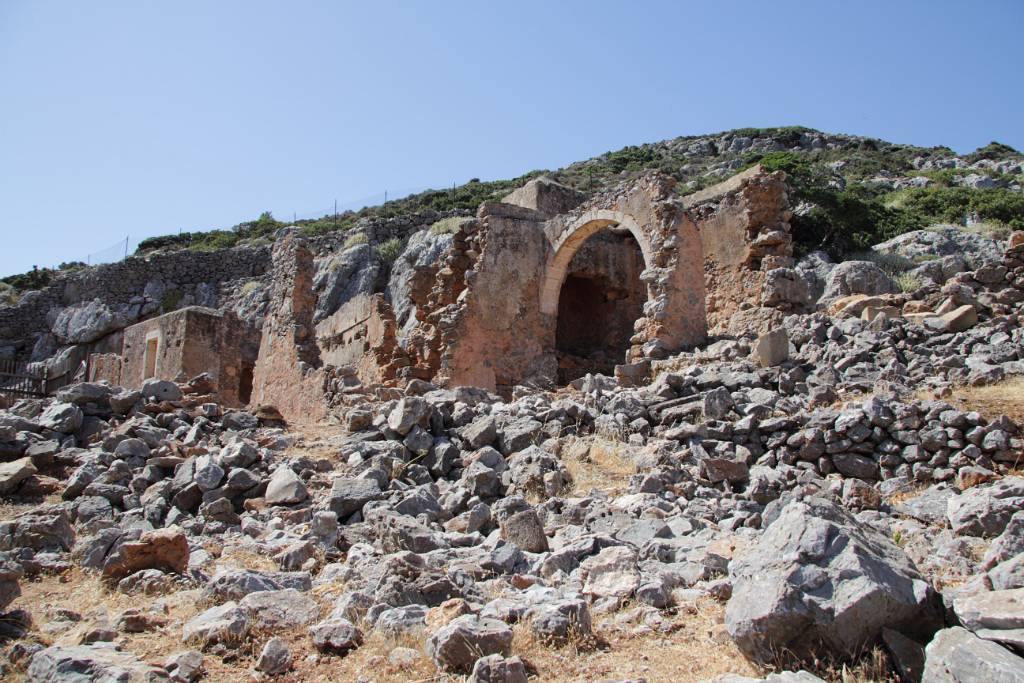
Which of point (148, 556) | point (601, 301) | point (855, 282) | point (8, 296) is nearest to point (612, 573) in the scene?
point (148, 556)

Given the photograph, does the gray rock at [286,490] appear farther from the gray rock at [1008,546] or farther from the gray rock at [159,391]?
the gray rock at [1008,546]

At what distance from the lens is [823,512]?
11.4ft

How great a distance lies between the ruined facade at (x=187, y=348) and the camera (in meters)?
14.2

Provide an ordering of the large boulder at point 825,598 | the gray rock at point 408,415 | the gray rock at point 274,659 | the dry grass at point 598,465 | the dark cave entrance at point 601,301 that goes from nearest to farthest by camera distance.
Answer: the large boulder at point 825,598
the gray rock at point 274,659
the dry grass at point 598,465
the gray rock at point 408,415
the dark cave entrance at point 601,301

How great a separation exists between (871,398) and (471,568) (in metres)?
4.38

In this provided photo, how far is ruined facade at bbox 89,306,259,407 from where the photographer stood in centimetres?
1423

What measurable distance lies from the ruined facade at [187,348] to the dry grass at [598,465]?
27.3 ft

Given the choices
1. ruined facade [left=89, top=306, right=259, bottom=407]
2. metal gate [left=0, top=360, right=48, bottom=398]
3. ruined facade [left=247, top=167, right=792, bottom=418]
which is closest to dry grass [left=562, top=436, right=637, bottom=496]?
ruined facade [left=247, top=167, right=792, bottom=418]

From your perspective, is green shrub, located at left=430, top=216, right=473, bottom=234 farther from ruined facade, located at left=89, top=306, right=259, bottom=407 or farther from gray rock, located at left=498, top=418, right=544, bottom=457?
gray rock, located at left=498, top=418, right=544, bottom=457

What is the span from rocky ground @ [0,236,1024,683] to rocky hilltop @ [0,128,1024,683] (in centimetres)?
2

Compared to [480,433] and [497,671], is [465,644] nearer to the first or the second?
[497,671]

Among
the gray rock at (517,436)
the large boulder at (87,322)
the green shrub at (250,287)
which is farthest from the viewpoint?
the green shrub at (250,287)

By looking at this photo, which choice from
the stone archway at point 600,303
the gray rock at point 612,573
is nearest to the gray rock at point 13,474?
the gray rock at point 612,573

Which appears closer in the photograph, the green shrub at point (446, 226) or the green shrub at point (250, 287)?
the green shrub at point (446, 226)
